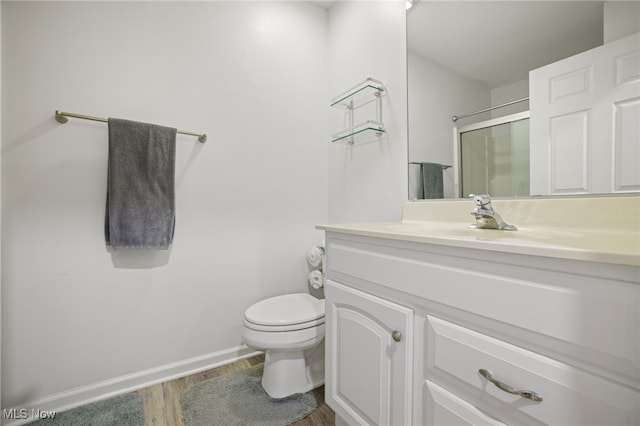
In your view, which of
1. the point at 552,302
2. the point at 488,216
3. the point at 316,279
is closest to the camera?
the point at 552,302

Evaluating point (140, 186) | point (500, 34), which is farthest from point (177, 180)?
point (500, 34)

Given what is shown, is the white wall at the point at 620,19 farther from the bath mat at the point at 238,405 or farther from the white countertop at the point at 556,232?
the bath mat at the point at 238,405

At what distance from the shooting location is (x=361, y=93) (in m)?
1.69

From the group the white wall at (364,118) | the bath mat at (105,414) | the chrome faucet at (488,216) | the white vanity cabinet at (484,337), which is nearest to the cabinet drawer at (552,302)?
the white vanity cabinet at (484,337)

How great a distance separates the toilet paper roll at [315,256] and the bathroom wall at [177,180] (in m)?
0.08

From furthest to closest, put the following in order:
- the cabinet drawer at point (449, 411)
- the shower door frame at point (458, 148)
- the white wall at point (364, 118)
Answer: the white wall at point (364, 118) → the shower door frame at point (458, 148) → the cabinet drawer at point (449, 411)

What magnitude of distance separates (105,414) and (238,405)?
59cm

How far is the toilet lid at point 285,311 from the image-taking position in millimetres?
1272

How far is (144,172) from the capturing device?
4.52 feet

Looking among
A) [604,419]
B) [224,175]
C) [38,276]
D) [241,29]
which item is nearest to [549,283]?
[604,419]

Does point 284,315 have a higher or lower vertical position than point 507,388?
lower

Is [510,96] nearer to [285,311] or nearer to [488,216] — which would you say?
[488,216]

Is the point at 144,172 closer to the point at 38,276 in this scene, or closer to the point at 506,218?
the point at 38,276

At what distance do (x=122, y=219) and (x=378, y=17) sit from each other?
1.77 m
